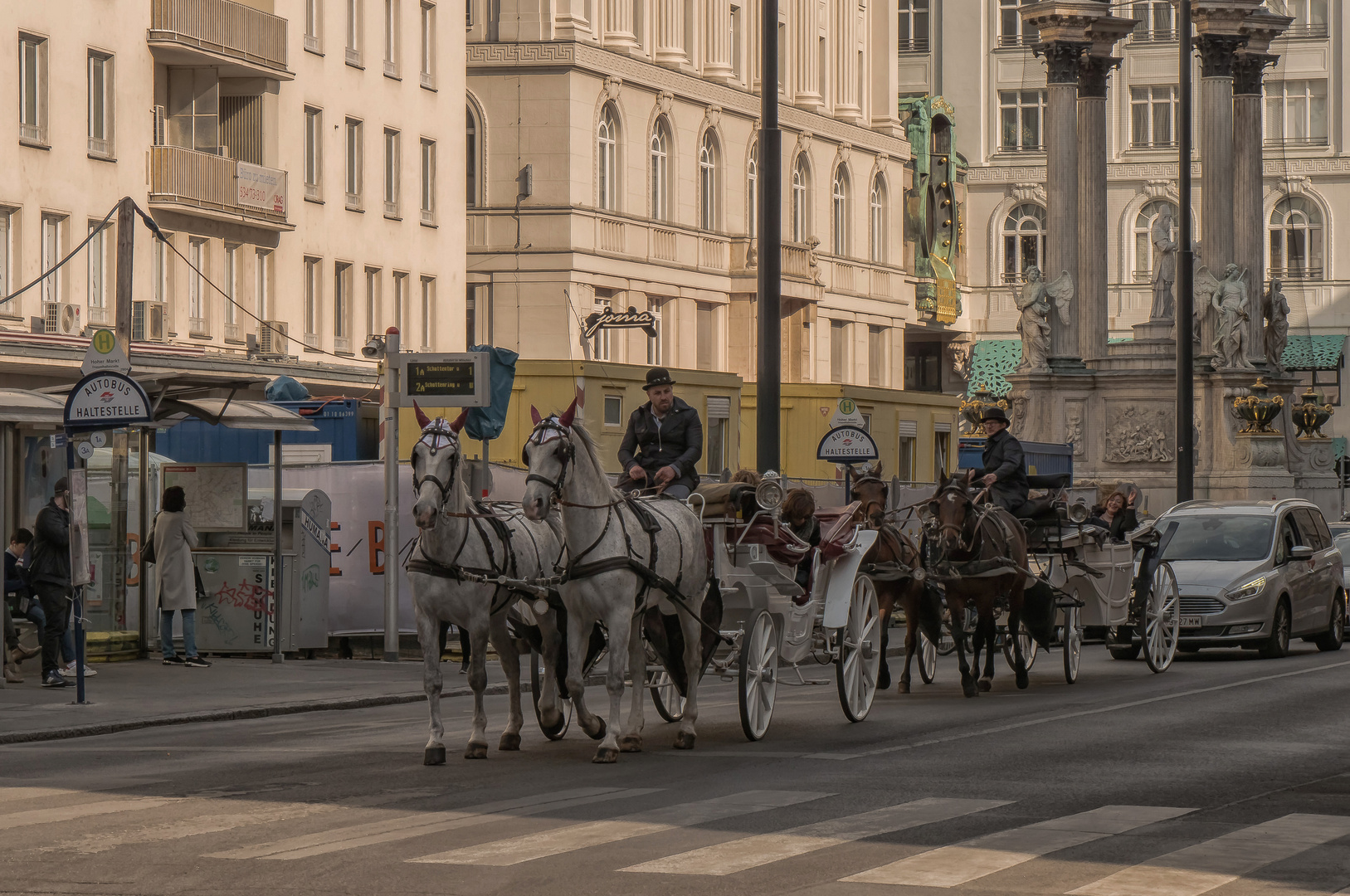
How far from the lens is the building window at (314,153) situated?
52.7 meters

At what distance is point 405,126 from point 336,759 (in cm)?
4188

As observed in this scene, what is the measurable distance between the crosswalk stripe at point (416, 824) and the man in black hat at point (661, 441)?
11.3ft

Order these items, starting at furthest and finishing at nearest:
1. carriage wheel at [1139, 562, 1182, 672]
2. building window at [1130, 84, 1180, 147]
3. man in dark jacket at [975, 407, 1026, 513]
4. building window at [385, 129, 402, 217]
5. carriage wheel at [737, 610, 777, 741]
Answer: building window at [1130, 84, 1180, 147], building window at [385, 129, 402, 217], carriage wheel at [1139, 562, 1182, 672], man in dark jacket at [975, 407, 1026, 513], carriage wheel at [737, 610, 777, 741]

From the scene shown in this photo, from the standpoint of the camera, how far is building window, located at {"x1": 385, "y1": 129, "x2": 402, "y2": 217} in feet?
183

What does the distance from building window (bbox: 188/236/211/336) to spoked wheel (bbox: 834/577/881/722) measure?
32.1 metres

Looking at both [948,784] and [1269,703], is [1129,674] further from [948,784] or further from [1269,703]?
[948,784]

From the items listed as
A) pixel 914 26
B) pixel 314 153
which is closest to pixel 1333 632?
pixel 314 153

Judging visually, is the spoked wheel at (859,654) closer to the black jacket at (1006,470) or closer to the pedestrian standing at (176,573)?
the black jacket at (1006,470)

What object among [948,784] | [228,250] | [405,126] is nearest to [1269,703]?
[948,784]

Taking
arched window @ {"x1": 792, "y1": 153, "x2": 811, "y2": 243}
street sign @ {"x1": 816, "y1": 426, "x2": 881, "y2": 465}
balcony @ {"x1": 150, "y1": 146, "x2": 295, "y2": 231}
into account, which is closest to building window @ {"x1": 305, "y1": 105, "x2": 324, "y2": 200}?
balcony @ {"x1": 150, "y1": 146, "x2": 295, "y2": 231}

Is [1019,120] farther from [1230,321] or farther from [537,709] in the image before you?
[537,709]

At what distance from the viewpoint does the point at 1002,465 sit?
2173 cm

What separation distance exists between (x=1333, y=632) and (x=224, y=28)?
27938 millimetres

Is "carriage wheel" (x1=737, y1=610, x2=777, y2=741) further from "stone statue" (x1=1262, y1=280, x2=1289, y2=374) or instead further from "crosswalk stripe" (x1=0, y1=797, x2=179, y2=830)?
"stone statue" (x1=1262, y1=280, x2=1289, y2=374)
